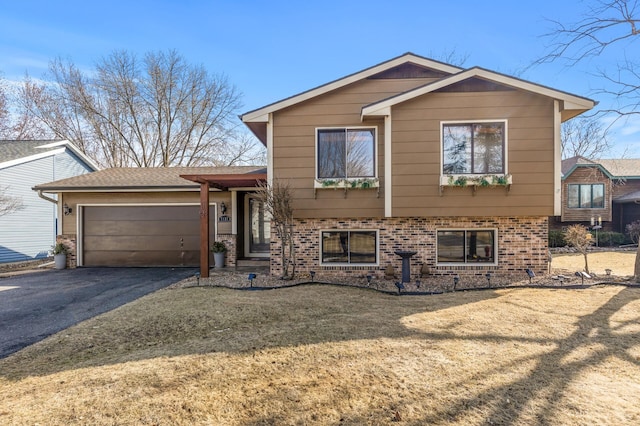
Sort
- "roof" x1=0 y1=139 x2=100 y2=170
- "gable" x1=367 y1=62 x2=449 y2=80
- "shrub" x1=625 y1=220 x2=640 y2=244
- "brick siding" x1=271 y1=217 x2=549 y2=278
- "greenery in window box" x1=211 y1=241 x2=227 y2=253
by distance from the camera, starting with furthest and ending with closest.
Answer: "shrub" x1=625 y1=220 x2=640 y2=244 < "roof" x1=0 y1=139 x2=100 y2=170 < "greenery in window box" x1=211 y1=241 x2=227 y2=253 < "gable" x1=367 y1=62 x2=449 y2=80 < "brick siding" x1=271 y1=217 x2=549 y2=278

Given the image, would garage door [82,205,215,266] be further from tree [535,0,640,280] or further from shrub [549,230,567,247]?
shrub [549,230,567,247]

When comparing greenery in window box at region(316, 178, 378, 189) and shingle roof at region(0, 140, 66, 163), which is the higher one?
shingle roof at region(0, 140, 66, 163)

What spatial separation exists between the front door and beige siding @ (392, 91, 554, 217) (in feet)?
16.2

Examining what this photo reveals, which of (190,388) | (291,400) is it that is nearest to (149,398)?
(190,388)

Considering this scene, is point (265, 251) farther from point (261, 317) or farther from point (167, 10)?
point (167, 10)

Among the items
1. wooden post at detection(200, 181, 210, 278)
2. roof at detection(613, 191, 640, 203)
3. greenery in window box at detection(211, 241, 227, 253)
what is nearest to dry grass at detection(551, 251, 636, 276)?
roof at detection(613, 191, 640, 203)

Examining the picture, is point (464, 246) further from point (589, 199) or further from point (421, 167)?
point (589, 199)

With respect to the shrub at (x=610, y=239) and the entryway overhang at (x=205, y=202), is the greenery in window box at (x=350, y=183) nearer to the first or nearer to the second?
the entryway overhang at (x=205, y=202)

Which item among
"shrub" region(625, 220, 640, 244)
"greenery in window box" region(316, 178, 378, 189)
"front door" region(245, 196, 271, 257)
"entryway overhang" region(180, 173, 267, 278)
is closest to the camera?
"greenery in window box" region(316, 178, 378, 189)

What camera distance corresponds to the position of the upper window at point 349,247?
849 centimetres

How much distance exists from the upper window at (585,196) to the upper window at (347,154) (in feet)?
53.4

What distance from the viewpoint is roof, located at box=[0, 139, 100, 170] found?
12992 millimetres

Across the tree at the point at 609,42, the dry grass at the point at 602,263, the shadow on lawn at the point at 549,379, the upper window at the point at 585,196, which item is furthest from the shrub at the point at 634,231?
the shadow on lawn at the point at 549,379

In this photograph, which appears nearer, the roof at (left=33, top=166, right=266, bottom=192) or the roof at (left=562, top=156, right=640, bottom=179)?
the roof at (left=33, top=166, right=266, bottom=192)
